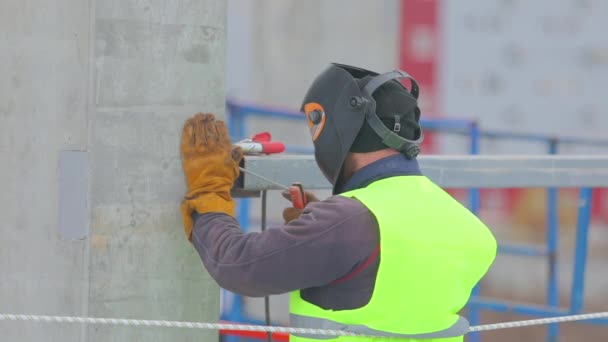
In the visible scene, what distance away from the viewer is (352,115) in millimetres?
2283

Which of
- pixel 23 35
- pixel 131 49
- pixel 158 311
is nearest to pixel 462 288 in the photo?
pixel 158 311

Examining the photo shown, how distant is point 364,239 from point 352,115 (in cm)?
28

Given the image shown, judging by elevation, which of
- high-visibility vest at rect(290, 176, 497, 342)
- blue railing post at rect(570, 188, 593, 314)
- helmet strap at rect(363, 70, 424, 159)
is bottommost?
blue railing post at rect(570, 188, 593, 314)

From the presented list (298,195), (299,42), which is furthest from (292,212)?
(299,42)

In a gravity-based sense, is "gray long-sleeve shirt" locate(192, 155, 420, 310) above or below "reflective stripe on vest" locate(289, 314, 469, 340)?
above

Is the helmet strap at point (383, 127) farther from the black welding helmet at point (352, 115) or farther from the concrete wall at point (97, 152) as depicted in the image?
the concrete wall at point (97, 152)

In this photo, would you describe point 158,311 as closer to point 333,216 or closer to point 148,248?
point 148,248

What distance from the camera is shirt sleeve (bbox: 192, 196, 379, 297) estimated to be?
7.16ft

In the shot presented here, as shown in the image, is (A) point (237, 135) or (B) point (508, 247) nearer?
(A) point (237, 135)

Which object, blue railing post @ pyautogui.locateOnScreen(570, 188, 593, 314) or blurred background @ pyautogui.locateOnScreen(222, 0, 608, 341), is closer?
blue railing post @ pyautogui.locateOnScreen(570, 188, 593, 314)

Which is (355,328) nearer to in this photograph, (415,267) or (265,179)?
(415,267)

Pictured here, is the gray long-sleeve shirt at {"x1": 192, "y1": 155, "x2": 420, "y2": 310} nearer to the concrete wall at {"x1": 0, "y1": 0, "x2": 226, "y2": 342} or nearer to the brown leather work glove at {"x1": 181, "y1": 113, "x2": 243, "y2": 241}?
the brown leather work glove at {"x1": 181, "y1": 113, "x2": 243, "y2": 241}

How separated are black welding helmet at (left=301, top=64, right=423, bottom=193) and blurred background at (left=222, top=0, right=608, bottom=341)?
5.12 metres

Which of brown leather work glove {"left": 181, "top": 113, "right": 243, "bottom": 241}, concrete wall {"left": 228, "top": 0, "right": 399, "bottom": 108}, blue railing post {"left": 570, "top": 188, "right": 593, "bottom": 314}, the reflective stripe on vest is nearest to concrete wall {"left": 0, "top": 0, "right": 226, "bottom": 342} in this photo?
brown leather work glove {"left": 181, "top": 113, "right": 243, "bottom": 241}
